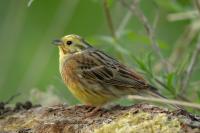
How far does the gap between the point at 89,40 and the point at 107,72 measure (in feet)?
2.51

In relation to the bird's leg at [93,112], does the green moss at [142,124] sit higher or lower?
lower

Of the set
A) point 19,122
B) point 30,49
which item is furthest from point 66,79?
point 30,49

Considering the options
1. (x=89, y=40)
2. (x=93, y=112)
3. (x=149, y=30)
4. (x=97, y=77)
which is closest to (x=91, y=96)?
(x=97, y=77)

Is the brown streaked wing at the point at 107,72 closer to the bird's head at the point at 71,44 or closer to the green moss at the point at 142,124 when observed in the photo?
the bird's head at the point at 71,44

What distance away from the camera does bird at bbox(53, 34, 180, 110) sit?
17.6 ft

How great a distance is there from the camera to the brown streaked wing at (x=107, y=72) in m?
5.38

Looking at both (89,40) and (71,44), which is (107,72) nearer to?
(71,44)

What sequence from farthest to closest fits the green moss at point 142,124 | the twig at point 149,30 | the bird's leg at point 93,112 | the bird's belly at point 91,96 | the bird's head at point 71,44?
the bird's head at point 71,44 → the twig at point 149,30 → the bird's belly at point 91,96 → the bird's leg at point 93,112 → the green moss at point 142,124

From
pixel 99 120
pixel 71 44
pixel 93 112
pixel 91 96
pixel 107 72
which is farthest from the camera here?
pixel 71 44

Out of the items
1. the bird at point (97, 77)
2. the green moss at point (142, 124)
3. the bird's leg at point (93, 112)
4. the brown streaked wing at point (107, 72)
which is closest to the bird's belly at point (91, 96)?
the bird at point (97, 77)

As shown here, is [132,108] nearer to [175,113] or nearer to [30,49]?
[175,113]

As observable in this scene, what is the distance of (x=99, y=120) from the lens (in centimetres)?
444

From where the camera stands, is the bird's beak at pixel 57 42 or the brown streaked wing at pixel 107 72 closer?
the brown streaked wing at pixel 107 72

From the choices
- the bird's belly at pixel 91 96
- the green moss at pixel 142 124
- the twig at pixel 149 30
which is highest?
the twig at pixel 149 30
